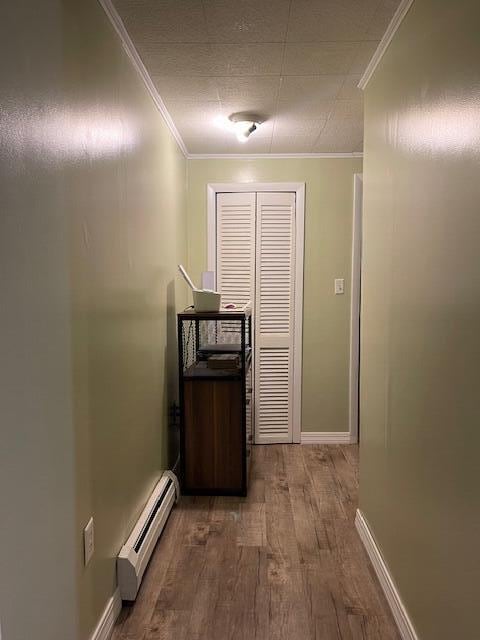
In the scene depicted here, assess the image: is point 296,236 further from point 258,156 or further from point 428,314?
point 428,314

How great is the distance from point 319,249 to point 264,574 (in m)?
2.47

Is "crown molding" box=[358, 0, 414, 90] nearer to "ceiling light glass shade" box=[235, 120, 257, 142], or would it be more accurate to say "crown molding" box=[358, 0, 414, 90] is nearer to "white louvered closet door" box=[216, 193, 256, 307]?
"ceiling light glass shade" box=[235, 120, 257, 142]

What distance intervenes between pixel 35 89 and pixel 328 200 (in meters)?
3.01

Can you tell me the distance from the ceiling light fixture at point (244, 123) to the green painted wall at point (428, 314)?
35.0 inches

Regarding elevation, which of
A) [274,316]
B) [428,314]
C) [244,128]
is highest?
[244,128]

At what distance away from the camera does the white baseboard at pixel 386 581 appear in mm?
1783

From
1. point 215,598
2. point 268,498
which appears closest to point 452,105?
point 215,598

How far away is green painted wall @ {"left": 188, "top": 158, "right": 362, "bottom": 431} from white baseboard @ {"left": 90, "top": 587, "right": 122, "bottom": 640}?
7.81ft

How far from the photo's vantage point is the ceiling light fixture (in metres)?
2.97

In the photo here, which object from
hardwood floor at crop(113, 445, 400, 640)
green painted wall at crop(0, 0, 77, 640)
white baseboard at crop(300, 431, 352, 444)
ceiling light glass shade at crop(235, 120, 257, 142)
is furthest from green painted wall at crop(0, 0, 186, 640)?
white baseboard at crop(300, 431, 352, 444)

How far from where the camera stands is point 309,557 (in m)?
2.40

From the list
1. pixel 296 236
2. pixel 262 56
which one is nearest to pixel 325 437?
pixel 296 236

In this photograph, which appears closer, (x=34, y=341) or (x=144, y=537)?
(x=34, y=341)

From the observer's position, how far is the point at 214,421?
3057mm
